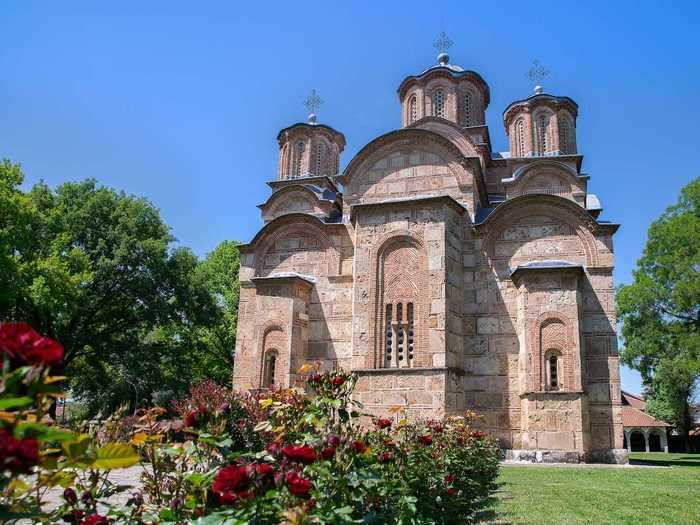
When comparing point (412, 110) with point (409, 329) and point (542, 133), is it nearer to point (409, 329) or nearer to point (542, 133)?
point (542, 133)

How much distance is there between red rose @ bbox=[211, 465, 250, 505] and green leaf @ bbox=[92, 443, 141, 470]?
337 millimetres

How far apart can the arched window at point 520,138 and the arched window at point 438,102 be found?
245 centimetres

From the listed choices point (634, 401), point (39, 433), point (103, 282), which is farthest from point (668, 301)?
point (634, 401)

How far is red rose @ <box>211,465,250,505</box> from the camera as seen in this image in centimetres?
171

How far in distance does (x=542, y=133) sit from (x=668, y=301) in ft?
22.5

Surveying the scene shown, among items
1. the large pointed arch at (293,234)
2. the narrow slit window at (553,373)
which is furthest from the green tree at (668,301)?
the large pointed arch at (293,234)

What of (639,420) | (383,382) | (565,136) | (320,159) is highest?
(565,136)

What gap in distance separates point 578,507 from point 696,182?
16437 mm

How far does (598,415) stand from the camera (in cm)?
1222

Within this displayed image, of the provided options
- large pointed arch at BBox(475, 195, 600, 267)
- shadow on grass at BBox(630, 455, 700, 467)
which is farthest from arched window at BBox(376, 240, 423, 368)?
shadow on grass at BBox(630, 455, 700, 467)

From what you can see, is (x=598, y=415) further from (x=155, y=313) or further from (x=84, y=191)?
(x=84, y=191)

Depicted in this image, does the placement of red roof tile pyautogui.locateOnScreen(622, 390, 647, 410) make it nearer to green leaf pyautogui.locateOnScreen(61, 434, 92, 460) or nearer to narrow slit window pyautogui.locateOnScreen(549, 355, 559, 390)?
narrow slit window pyautogui.locateOnScreen(549, 355, 559, 390)

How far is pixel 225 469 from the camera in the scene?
1776 mm

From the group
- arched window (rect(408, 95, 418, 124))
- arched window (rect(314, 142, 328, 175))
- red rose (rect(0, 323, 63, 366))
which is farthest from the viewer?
arched window (rect(314, 142, 328, 175))
